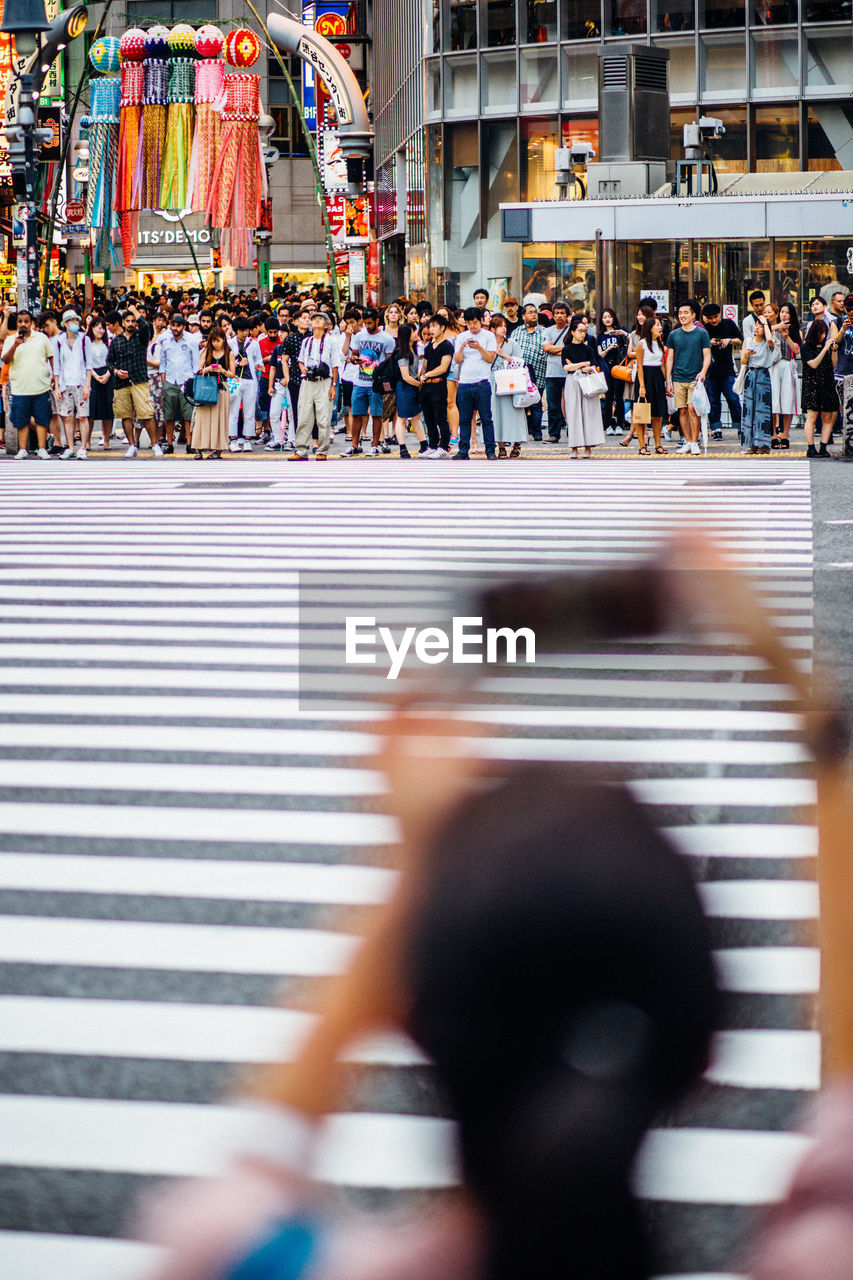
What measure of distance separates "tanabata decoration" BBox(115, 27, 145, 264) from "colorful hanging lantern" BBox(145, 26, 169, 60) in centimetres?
12

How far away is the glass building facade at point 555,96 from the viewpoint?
3947 centimetres

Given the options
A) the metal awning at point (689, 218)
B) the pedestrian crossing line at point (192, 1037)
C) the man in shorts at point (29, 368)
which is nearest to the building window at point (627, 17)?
the metal awning at point (689, 218)

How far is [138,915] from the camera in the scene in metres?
5.41

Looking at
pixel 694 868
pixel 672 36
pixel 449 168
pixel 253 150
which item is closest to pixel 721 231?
pixel 672 36

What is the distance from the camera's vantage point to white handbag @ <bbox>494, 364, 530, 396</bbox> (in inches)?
834

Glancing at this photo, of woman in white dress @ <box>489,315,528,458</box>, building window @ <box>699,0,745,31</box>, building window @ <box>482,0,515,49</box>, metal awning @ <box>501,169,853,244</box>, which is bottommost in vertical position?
woman in white dress @ <box>489,315,528,458</box>

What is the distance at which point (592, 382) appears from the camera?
21.6 meters

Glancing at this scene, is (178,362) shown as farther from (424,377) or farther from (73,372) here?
(424,377)

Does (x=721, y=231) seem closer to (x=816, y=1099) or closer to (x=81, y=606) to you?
(x=81, y=606)

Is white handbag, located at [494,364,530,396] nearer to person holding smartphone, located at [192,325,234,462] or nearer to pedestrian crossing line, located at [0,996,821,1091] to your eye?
person holding smartphone, located at [192,325,234,462]

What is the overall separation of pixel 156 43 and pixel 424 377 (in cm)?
2106

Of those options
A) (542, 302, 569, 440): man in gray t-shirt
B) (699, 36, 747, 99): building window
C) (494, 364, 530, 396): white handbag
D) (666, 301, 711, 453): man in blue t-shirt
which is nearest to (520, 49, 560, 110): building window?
(699, 36, 747, 99): building window

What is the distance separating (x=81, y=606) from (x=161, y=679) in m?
2.59

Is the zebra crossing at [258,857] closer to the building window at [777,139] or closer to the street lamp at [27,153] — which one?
the street lamp at [27,153]
